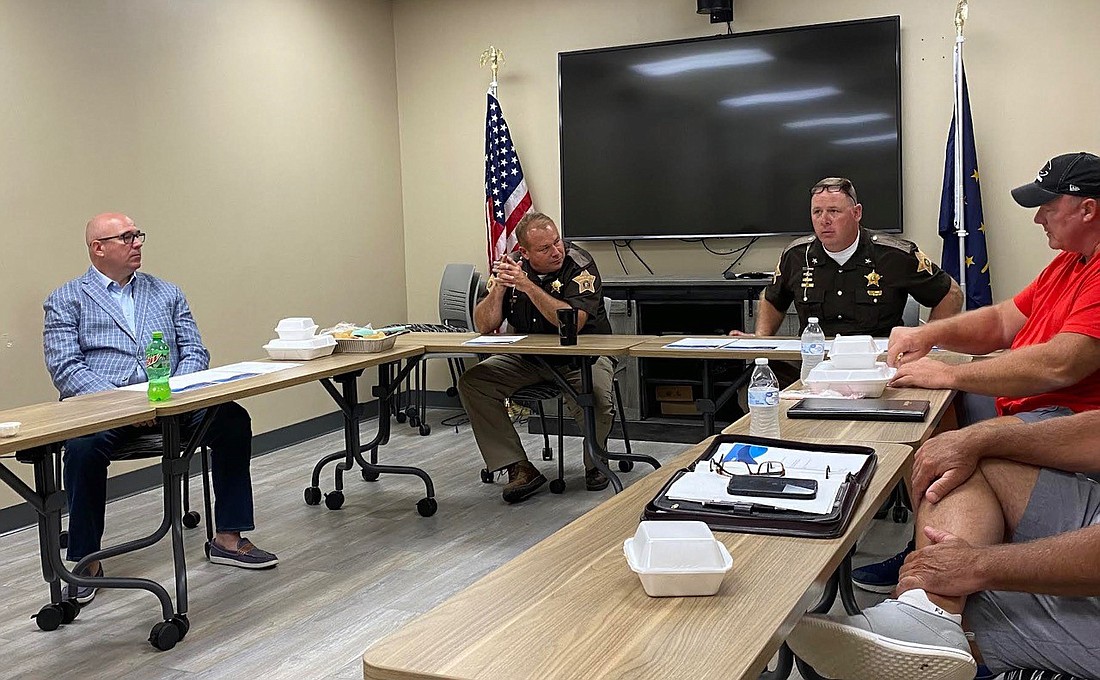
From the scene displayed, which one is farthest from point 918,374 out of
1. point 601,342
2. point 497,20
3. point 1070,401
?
point 497,20

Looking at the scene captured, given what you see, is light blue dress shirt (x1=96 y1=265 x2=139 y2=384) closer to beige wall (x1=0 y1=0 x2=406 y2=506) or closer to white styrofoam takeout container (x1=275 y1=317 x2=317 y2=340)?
white styrofoam takeout container (x1=275 y1=317 x2=317 y2=340)

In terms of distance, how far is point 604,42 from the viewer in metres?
6.20

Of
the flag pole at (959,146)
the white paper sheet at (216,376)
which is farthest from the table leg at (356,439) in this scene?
the flag pole at (959,146)

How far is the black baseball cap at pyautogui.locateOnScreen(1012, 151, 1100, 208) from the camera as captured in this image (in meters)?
2.45

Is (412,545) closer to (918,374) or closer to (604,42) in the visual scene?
(918,374)

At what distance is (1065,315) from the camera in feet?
8.34

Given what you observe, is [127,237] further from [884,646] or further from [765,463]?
[884,646]

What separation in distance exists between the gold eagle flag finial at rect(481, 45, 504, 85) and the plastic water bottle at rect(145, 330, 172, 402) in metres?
3.60

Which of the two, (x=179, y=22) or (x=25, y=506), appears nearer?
(x=25, y=506)

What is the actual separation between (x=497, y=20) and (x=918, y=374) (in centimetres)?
450

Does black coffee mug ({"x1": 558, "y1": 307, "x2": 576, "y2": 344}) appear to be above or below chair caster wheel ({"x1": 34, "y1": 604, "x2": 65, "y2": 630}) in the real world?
above

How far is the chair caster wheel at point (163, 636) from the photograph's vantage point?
3.03 meters

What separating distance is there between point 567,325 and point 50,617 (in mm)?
2068

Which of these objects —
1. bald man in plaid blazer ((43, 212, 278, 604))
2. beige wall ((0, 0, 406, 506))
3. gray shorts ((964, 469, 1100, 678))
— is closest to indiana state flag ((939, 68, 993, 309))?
beige wall ((0, 0, 406, 506))
